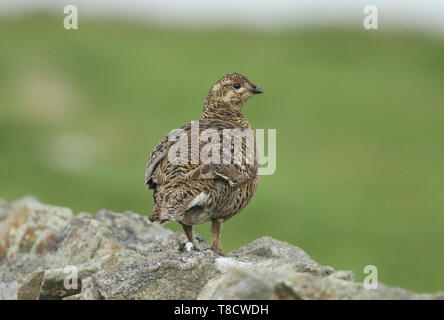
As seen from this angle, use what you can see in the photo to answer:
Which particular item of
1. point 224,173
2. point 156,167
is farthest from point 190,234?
point 224,173

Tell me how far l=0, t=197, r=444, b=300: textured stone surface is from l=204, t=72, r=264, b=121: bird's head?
1.46 m

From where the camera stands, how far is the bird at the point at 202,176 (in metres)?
8.50

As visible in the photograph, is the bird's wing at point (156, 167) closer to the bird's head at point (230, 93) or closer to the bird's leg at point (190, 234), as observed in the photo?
the bird's leg at point (190, 234)

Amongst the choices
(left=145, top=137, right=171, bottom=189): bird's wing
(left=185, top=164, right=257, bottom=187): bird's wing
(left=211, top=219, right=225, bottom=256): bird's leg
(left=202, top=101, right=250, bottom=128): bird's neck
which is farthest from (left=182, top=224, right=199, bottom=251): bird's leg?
(left=202, top=101, right=250, bottom=128): bird's neck

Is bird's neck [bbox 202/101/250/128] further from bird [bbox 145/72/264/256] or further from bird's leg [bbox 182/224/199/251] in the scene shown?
bird's leg [bbox 182/224/199/251]

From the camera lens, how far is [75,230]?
10.1 m

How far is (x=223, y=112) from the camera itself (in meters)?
10.3

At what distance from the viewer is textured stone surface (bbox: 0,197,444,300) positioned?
6535 mm

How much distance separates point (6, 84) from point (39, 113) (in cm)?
188

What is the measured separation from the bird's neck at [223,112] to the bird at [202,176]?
0.47 m

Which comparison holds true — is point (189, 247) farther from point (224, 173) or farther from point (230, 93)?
point (230, 93)

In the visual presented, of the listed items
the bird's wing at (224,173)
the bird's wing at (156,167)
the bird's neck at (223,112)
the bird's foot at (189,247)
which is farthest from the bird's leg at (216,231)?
the bird's neck at (223,112)
